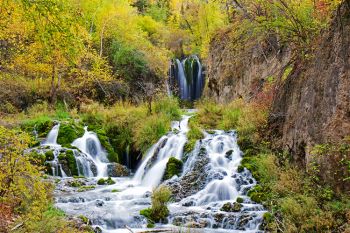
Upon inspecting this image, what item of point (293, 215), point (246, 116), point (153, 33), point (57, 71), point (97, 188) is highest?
point (153, 33)

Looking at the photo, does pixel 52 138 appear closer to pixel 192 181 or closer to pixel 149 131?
pixel 149 131

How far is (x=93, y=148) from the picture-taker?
16109 millimetres

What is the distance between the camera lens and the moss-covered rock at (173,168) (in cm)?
1277

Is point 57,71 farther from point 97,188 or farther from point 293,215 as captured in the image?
point 293,215

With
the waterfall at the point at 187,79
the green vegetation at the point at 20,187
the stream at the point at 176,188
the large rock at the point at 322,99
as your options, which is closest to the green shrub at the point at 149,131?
the stream at the point at 176,188

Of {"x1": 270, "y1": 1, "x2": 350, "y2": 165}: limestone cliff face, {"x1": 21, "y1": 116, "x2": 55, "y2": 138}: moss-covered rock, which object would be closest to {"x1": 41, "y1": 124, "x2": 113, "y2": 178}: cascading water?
{"x1": 21, "y1": 116, "x2": 55, "y2": 138}: moss-covered rock

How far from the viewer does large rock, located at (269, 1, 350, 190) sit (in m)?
8.37

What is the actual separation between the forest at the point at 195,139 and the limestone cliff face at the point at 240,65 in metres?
0.10

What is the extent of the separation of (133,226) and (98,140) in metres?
8.10

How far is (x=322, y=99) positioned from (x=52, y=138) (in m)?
11.7

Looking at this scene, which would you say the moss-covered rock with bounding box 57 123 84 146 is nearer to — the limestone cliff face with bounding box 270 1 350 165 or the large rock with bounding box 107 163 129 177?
the large rock with bounding box 107 163 129 177

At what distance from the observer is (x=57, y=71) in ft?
73.1

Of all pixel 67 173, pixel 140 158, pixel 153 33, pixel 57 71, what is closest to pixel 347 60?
pixel 140 158

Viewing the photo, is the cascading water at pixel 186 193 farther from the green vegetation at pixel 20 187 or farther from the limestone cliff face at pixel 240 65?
the limestone cliff face at pixel 240 65
